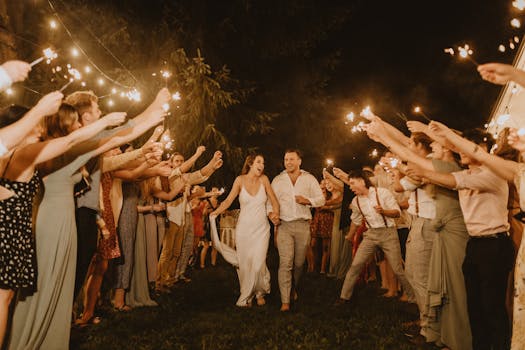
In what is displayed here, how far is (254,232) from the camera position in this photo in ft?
23.4

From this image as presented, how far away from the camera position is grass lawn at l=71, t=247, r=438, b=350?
4.90 m

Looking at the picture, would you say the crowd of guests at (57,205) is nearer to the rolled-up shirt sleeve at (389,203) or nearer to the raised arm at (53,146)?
the raised arm at (53,146)

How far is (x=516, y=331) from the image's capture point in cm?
283

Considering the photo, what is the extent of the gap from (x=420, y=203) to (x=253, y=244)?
9.58ft

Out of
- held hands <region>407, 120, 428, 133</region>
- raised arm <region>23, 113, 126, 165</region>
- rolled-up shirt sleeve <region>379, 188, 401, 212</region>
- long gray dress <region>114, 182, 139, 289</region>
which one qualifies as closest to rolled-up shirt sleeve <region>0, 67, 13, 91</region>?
raised arm <region>23, 113, 126, 165</region>

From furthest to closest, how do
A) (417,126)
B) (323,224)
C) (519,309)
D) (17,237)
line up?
(323,224) < (417,126) < (17,237) < (519,309)

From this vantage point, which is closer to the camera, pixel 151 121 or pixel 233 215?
pixel 151 121

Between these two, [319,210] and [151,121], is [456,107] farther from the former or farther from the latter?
[151,121]

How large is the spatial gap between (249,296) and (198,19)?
14.0 m

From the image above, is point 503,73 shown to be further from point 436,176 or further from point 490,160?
point 436,176

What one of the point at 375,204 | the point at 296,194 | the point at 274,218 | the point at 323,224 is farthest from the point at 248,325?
the point at 323,224

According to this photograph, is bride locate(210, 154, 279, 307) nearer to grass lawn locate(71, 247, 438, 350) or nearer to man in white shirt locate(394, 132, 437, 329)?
grass lawn locate(71, 247, 438, 350)

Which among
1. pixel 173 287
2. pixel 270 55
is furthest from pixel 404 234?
pixel 270 55

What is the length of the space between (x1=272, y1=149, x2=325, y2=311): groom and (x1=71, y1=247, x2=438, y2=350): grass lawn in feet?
1.98
